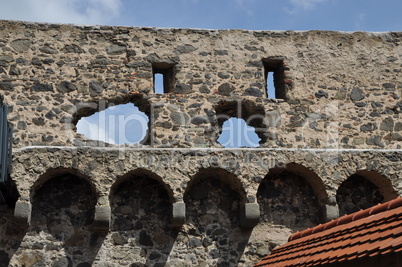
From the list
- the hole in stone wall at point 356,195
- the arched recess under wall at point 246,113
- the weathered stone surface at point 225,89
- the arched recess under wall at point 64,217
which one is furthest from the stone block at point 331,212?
the arched recess under wall at point 64,217

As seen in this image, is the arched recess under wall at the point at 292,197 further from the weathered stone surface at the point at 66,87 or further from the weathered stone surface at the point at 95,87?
the weathered stone surface at the point at 66,87

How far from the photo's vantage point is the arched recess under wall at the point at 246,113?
30.8 feet

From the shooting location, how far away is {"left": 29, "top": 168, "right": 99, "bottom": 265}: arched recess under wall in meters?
8.08

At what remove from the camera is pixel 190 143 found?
29.8 feet

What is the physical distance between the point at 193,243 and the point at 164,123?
1.79m

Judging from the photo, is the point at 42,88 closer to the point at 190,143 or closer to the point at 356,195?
the point at 190,143

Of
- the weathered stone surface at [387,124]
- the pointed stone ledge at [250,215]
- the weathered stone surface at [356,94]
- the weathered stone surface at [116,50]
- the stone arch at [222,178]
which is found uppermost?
the weathered stone surface at [116,50]

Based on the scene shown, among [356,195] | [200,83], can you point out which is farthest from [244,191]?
[200,83]

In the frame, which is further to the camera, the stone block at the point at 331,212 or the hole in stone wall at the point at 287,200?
the hole in stone wall at the point at 287,200

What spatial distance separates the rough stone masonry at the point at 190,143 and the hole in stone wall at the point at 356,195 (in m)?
0.02

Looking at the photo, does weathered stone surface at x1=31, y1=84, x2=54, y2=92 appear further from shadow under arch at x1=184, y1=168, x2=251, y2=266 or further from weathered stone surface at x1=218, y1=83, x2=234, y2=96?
shadow under arch at x1=184, y1=168, x2=251, y2=266

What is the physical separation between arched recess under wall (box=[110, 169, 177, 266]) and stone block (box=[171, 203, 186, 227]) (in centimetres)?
15

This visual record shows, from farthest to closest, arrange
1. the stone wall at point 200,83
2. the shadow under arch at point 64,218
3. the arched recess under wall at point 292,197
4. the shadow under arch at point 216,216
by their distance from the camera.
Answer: the stone wall at point 200,83 → the arched recess under wall at point 292,197 → the shadow under arch at point 216,216 → the shadow under arch at point 64,218

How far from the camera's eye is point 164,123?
30.1 feet
